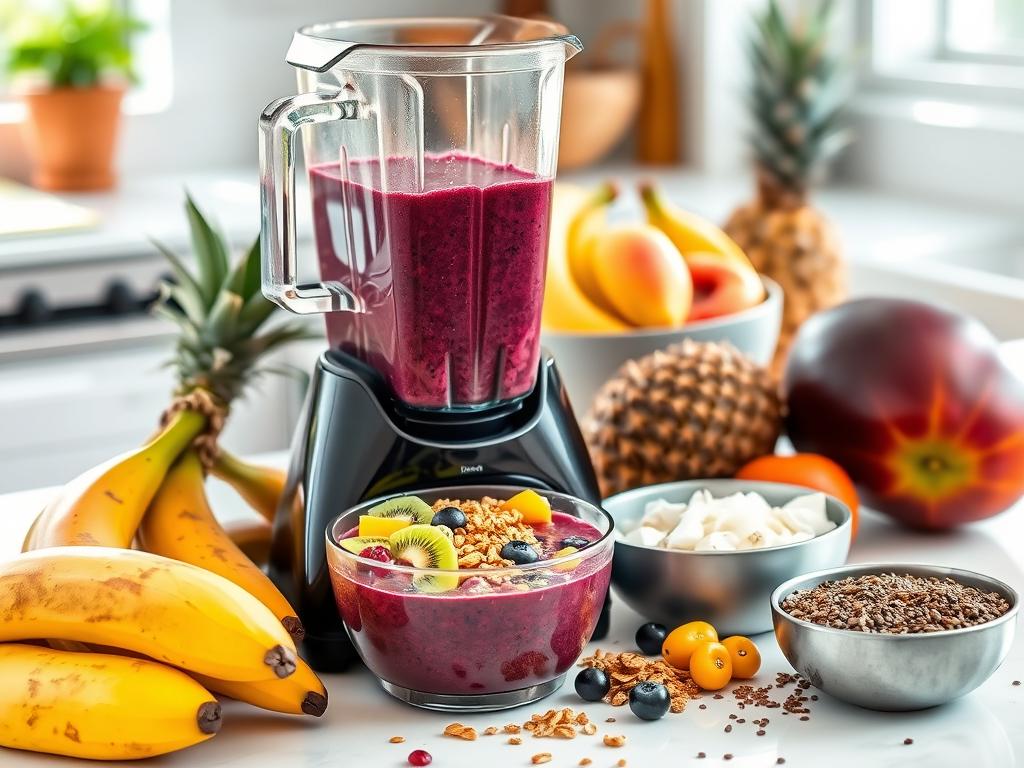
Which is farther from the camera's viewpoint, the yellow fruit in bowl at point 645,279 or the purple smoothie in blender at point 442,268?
the yellow fruit in bowl at point 645,279

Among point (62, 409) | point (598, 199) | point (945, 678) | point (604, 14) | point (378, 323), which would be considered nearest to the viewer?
point (945, 678)

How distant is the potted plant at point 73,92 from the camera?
2.96m

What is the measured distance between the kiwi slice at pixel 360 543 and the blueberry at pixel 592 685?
0.15 metres

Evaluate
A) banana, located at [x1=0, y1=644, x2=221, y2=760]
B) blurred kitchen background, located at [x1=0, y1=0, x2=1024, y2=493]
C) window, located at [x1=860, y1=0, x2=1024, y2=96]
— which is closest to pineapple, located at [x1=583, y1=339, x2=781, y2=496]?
banana, located at [x1=0, y1=644, x2=221, y2=760]

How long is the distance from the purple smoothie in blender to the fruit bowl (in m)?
0.33

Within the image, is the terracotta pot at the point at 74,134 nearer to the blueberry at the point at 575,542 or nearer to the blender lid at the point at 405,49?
the blender lid at the point at 405,49

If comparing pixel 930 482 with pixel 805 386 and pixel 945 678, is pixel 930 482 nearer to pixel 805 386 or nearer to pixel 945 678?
pixel 805 386

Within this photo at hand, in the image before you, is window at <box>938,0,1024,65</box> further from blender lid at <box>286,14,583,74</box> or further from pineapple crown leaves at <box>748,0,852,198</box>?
blender lid at <box>286,14,583,74</box>

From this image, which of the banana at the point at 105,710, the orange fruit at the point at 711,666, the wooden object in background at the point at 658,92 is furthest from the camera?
the wooden object in background at the point at 658,92

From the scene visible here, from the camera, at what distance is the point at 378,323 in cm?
97

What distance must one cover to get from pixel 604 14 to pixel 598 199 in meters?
2.27

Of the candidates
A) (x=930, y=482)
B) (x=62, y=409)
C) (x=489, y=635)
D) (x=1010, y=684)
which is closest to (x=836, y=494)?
(x=930, y=482)

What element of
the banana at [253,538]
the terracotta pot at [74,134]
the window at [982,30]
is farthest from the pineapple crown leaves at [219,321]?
the window at [982,30]

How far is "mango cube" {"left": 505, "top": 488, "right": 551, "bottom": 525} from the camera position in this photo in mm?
931
